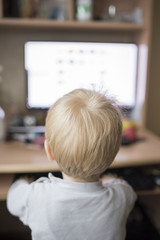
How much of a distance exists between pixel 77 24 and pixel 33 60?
0.99ft

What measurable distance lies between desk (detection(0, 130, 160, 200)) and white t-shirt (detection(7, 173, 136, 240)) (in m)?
0.19

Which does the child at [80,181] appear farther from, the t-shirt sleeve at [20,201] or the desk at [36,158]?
the desk at [36,158]

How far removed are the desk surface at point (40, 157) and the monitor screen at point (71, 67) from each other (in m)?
0.38

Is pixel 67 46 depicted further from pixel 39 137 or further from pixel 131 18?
pixel 39 137

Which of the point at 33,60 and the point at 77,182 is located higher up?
the point at 33,60

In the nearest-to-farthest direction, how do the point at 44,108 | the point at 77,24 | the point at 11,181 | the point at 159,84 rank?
the point at 11,181, the point at 77,24, the point at 44,108, the point at 159,84

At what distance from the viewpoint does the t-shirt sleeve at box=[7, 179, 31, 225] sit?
794 millimetres

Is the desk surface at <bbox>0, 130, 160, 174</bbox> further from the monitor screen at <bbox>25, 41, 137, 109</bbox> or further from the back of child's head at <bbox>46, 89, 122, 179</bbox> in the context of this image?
the monitor screen at <bbox>25, 41, 137, 109</bbox>

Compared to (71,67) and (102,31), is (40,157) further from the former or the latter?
(102,31)

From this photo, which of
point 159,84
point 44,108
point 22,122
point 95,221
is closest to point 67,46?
point 44,108

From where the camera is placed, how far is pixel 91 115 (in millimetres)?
668

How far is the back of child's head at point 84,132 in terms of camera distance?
2.19 ft

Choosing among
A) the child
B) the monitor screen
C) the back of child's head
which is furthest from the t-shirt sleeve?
the monitor screen

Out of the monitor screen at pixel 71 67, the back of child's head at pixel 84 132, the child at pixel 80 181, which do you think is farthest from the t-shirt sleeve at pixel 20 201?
the monitor screen at pixel 71 67
